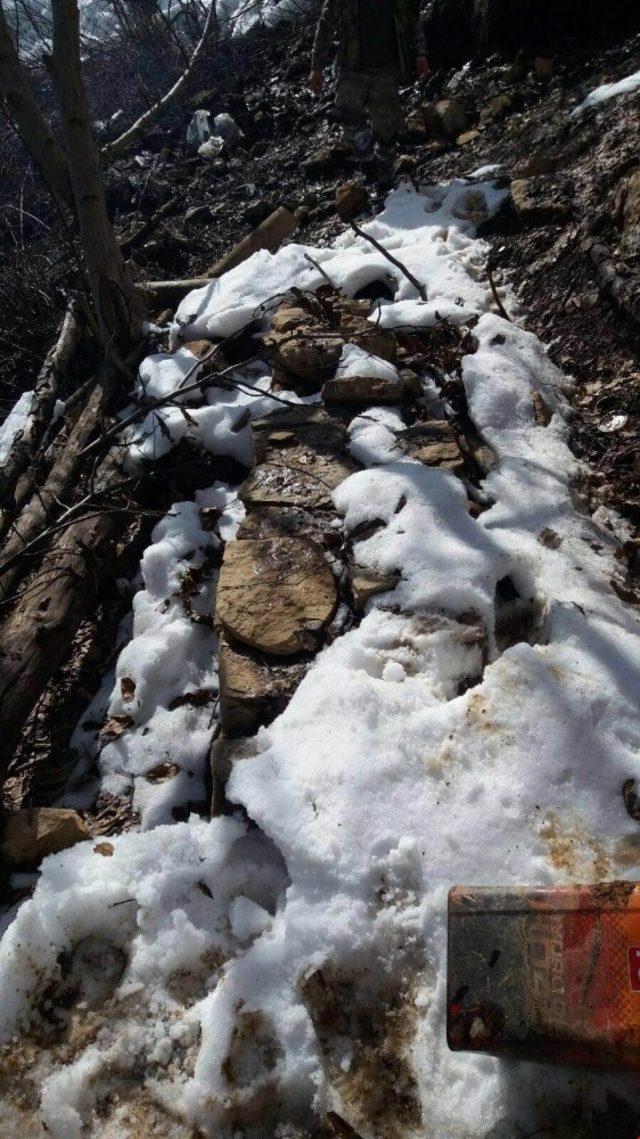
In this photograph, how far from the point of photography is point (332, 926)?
172cm

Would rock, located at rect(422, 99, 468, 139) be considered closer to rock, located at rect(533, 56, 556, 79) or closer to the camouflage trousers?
the camouflage trousers

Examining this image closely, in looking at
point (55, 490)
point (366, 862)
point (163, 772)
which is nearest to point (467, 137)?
point (55, 490)

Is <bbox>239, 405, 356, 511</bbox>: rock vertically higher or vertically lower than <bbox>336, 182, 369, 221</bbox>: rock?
lower

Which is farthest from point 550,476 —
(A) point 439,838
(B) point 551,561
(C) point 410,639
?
(A) point 439,838

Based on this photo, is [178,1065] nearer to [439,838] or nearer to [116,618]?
[439,838]

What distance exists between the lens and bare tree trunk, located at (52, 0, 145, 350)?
396 cm

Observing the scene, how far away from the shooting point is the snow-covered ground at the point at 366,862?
157cm

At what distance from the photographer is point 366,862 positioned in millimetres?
1790

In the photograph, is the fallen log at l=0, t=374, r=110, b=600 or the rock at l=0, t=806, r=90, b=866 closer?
the rock at l=0, t=806, r=90, b=866

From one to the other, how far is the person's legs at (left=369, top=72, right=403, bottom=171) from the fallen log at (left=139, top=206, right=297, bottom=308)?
102 centimetres

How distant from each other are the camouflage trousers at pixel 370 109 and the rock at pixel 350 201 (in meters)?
0.54

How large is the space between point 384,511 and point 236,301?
257 centimetres

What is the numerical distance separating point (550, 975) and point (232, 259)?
220 inches

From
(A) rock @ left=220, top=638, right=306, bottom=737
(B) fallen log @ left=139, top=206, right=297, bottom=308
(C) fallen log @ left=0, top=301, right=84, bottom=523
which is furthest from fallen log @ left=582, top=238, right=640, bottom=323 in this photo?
(C) fallen log @ left=0, top=301, right=84, bottom=523
